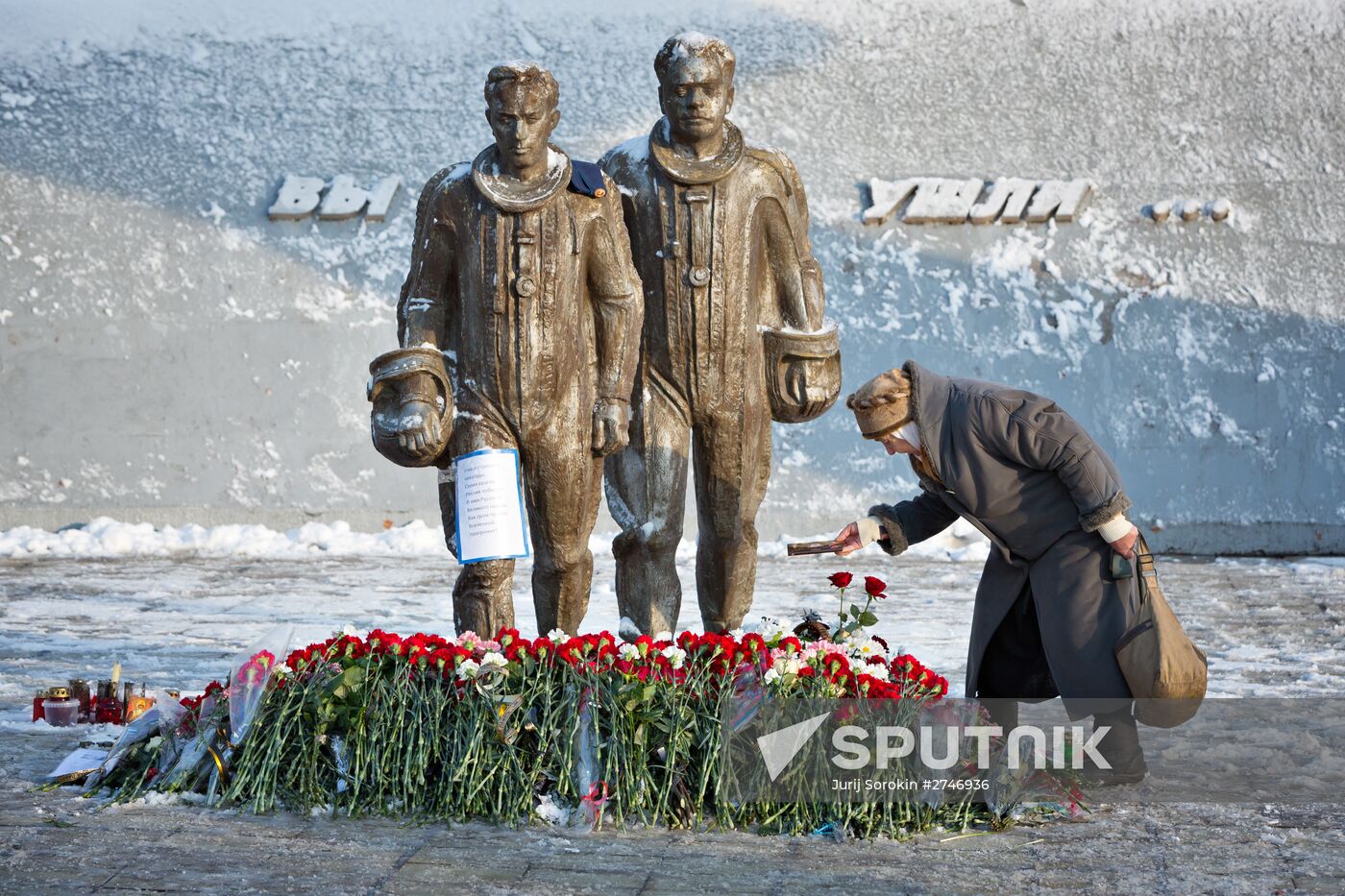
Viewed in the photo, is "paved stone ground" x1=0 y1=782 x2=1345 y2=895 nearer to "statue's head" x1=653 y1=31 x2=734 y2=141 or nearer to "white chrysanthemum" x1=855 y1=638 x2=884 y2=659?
"white chrysanthemum" x1=855 y1=638 x2=884 y2=659

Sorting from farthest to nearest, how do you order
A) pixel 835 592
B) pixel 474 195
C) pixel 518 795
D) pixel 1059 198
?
pixel 1059 198
pixel 835 592
pixel 474 195
pixel 518 795

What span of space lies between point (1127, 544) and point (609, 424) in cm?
158

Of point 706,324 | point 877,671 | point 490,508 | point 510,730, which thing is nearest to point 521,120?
point 706,324

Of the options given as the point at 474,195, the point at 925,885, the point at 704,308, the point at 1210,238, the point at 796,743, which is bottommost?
the point at 925,885

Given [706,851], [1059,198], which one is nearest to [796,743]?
[706,851]

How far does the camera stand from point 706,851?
3.80m

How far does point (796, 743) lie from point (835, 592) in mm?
4433

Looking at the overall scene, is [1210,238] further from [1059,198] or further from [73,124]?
[73,124]

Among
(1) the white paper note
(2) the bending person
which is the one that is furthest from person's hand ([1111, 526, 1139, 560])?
(1) the white paper note

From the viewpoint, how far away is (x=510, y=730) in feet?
13.5

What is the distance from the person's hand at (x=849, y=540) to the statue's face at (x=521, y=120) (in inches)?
56.4
